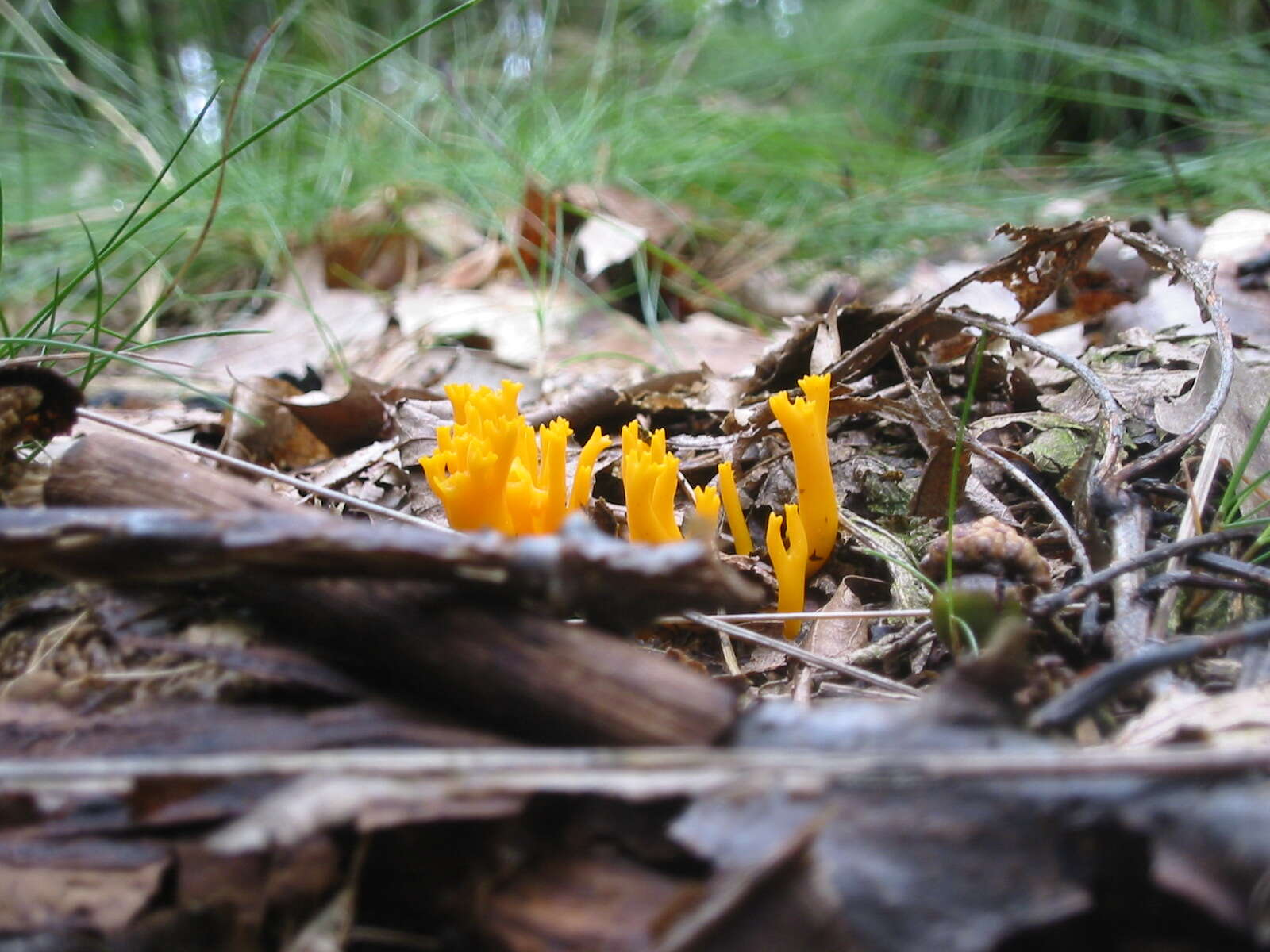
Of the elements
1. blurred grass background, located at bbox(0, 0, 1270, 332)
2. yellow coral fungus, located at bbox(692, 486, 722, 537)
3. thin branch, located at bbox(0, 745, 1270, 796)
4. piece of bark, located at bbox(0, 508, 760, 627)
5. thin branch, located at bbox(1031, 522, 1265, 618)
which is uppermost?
blurred grass background, located at bbox(0, 0, 1270, 332)

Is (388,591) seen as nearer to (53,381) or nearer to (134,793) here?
(134,793)

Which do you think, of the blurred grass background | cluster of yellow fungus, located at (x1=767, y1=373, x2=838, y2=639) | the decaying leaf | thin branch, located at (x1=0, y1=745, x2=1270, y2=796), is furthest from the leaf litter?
the blurred grass background

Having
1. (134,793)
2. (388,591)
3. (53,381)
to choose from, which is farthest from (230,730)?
(53,381)

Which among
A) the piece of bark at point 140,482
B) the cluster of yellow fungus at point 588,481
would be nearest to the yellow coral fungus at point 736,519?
the cluster of yellow fungus at point 588,481

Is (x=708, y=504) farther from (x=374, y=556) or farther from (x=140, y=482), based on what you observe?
(x=140, y=482)

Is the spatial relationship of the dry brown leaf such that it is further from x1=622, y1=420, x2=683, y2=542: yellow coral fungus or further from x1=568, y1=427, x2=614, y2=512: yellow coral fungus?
x1=568, y1=427, x2=614, y2=512: yellow coral fungus

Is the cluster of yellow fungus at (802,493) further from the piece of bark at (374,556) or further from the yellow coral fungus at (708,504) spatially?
the piece of bark at (374,556)
